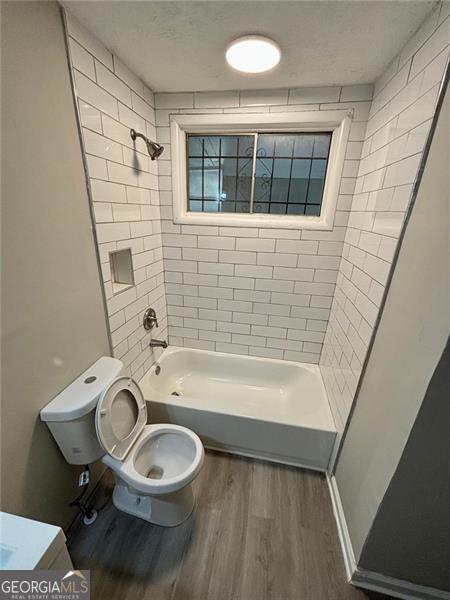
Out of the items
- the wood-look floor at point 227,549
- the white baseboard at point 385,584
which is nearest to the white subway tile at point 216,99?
the wood-look floor at point 227,549

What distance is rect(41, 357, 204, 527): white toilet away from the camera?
1041 millimetres

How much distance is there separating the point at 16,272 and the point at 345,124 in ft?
6.22

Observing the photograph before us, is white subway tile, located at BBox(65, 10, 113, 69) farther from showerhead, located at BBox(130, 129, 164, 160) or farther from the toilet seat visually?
the toilet seat

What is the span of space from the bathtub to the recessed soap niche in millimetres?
746

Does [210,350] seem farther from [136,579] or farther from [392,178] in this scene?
[392,178]

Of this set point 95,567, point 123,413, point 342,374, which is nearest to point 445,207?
point 342,374

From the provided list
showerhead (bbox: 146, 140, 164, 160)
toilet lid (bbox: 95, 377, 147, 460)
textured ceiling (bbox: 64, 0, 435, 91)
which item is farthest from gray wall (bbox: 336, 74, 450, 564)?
showerhead (bbox: 146, 140, 164, 160)

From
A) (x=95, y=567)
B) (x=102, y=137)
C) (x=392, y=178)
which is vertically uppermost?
(x=102, y=137)

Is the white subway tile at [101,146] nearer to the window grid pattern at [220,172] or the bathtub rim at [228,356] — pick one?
the window grid pattern at [220,172]

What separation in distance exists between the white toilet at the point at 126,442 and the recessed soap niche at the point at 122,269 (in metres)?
0.49

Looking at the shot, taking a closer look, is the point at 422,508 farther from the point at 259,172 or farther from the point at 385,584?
the point at 259,172

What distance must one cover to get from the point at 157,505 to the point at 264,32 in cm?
229

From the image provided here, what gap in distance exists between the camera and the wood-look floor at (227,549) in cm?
104

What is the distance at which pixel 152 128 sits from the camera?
1.62 metres
